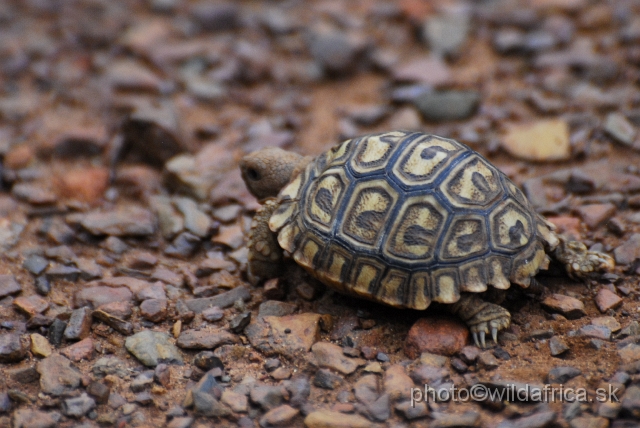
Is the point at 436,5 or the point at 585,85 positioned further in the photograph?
the point at 436,5

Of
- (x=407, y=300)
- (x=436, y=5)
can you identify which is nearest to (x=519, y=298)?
(x=407, y=300)

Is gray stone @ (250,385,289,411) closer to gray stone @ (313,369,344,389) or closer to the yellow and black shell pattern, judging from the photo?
gray stone @ (313,369,344,389)

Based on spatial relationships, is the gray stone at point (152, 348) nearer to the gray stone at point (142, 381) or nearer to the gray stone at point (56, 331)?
the gray stone at point (142, 381)

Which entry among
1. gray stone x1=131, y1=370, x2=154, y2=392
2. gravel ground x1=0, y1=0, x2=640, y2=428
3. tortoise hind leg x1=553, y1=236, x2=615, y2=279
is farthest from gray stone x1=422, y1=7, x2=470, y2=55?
gray stone x1=131, y1=370, x2=154, y2=392

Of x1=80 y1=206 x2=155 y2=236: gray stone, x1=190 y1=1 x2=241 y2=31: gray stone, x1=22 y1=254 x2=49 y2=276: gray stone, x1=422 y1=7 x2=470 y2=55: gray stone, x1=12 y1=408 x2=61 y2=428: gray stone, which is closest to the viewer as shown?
x1=12 y1=408 x2=61 y2=428: gray stone

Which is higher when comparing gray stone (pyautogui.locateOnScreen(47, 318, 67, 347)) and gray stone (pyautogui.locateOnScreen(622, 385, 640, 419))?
gray stone (pyautogui.locateOnScreen(622, 385, 640, 419))

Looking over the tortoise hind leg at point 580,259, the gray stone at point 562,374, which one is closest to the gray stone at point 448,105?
the tortoise hind leg at point 580,259

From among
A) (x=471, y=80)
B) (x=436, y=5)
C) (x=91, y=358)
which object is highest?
(x=436, y=5)

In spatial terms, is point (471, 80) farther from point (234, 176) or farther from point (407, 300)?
point (407, 300)
